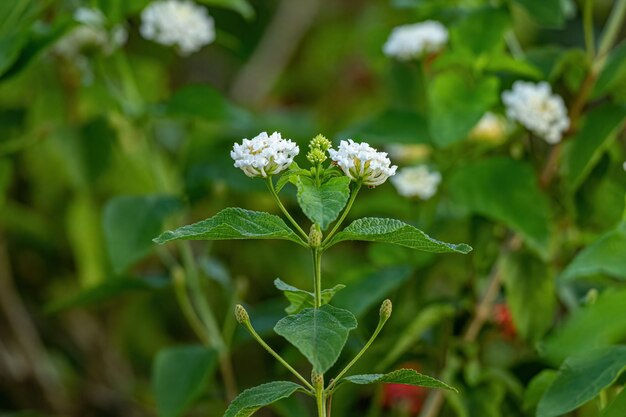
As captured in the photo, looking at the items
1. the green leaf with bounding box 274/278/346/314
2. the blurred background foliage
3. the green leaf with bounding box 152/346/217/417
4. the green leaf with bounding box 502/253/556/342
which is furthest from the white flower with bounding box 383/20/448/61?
the green leaf with bounding box 274/278/346/314

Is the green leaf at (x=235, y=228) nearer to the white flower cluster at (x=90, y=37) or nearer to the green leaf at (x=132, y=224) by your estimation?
the green leaf at (x=132, y=224)

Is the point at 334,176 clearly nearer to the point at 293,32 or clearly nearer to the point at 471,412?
the point at 471,412

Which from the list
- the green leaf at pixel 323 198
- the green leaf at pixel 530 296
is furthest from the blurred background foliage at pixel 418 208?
the green leaf at pixel 323 198

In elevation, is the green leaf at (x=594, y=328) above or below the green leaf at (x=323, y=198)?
below

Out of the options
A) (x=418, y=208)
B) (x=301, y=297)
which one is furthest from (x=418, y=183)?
(x=301, y=297)

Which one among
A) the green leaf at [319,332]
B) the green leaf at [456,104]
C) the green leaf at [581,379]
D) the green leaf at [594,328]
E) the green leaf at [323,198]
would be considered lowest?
the green leaf at [594,328]
